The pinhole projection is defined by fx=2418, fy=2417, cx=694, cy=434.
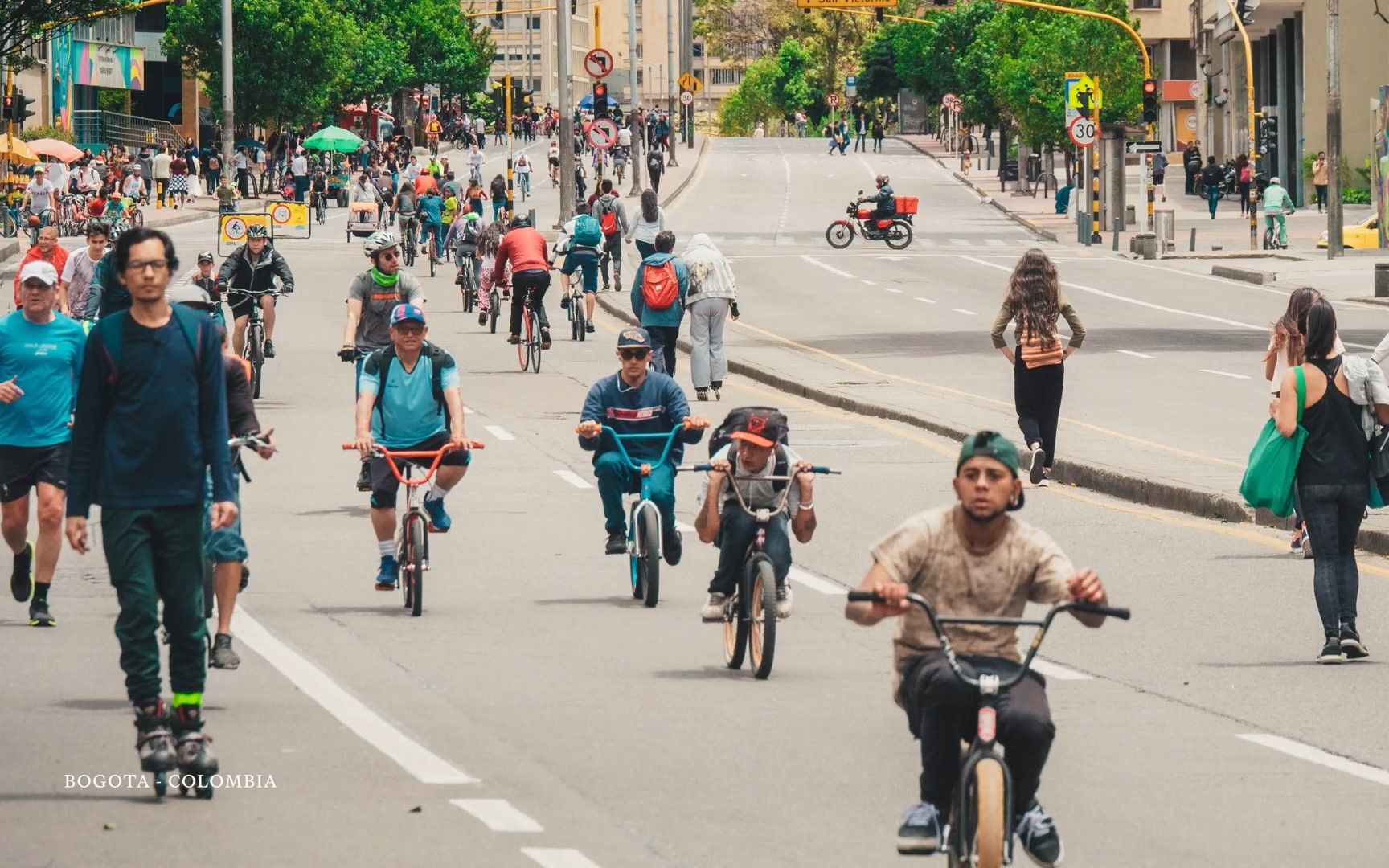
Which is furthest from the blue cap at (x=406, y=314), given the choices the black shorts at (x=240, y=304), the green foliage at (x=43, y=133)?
the green foliage at (x=43, y=133)

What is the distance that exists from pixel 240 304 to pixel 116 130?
6805cm

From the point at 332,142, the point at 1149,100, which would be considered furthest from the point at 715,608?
the point at 332,142

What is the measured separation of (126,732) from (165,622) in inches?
46.9

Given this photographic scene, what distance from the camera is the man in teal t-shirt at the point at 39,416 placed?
38.6ft

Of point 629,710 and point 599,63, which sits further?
point 599,63

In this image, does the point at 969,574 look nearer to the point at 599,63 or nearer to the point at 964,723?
the point at 964,723

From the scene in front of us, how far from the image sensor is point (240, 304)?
23359 mm

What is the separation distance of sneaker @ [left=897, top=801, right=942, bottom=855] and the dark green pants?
2.75m

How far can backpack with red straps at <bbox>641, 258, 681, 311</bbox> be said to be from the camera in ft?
75.0

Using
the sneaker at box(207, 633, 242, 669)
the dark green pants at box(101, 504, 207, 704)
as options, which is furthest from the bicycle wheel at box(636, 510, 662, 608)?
the dark green pants at box(101, 504, 207, 704)

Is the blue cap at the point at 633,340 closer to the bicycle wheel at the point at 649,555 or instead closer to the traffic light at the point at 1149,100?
the bicycle wheel at the point at 649,555

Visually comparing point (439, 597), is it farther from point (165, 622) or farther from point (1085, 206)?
point (1085, 206)

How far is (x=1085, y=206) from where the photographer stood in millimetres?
56969

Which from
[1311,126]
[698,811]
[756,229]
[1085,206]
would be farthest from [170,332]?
[1311,126]
